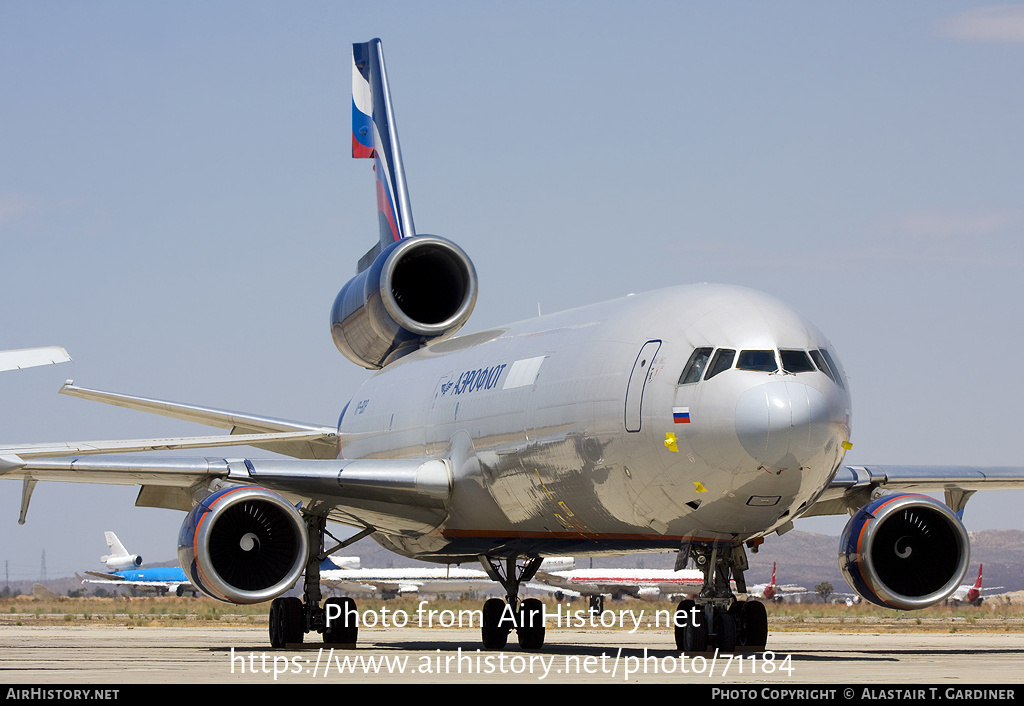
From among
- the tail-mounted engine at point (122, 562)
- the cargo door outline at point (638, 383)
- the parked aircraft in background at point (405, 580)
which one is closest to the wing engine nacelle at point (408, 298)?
the cargo door outline at point (638, 383)

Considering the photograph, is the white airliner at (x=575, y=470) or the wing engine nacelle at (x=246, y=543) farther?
the wing engine nacelle at (x=246, y=543)

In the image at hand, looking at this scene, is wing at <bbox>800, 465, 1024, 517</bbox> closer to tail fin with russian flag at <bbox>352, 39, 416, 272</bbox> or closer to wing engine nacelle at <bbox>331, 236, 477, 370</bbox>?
wing engine nacelle at <bbox>331, 236, 477, 370</bbox>

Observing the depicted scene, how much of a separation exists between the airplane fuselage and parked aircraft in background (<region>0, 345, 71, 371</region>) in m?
8.20

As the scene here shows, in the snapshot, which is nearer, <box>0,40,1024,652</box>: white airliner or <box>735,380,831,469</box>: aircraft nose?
<box>735,380,831,469</box>: aircraft nose

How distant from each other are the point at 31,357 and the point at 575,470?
10.1m

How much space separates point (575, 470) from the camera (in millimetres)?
17062

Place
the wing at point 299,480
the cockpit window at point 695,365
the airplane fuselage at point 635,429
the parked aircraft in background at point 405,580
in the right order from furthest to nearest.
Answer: the parked aircraft in background at point 405,580
the wing at point 299,480
the cockpit window at point 695,365
the airplane fuselage at point 635,429

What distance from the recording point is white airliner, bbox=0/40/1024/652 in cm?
1502

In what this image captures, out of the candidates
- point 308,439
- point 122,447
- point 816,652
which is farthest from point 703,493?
point 308,439

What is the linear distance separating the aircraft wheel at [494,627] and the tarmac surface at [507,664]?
0.32 metres

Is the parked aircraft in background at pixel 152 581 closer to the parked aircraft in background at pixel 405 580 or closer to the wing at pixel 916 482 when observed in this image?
the parked aircraft in background at pixel 405 580

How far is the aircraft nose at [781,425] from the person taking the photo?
14.4 meters

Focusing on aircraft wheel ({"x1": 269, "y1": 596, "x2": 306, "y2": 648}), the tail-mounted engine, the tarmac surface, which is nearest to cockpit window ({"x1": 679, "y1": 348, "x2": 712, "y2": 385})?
the tarmac surface
